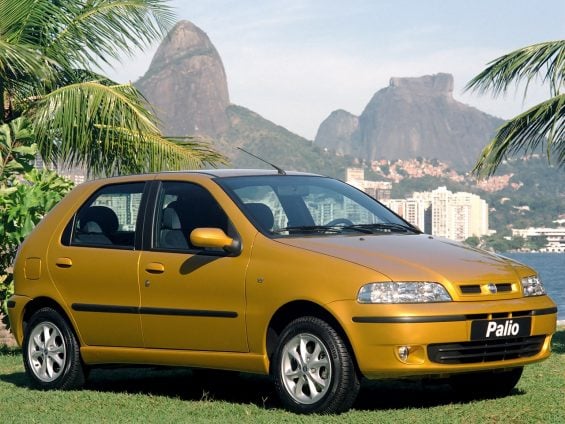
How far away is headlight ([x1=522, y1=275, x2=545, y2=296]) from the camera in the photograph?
7.58 m

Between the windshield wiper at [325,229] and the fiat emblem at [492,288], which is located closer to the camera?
the fiat emblem at [492,288]

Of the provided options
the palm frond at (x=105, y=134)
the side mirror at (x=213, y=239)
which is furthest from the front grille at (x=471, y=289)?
the palm frond at (x=105, y=134)

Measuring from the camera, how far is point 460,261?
7.41 m

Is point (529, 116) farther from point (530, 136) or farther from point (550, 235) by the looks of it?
point (550, 235)

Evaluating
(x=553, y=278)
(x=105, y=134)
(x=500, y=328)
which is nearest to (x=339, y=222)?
(x=500, y=328)

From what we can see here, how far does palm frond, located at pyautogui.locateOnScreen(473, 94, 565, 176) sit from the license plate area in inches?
269

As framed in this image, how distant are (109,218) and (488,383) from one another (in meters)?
3.01

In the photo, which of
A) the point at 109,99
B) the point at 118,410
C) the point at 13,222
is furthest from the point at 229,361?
the point at 109,99

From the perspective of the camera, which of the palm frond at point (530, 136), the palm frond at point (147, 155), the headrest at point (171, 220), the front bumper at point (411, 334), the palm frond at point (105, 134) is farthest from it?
the palm frond at point (147, 155)

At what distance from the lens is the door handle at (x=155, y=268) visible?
27.0ft

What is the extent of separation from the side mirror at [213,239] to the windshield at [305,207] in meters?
0.21

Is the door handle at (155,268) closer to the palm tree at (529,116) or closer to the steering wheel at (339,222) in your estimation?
the steering wheel at (339,222)

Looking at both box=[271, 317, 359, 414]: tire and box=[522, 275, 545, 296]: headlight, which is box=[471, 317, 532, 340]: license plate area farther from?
box=[271, 317, 359, 414]: tire

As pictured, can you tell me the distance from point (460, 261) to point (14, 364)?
5.46m
